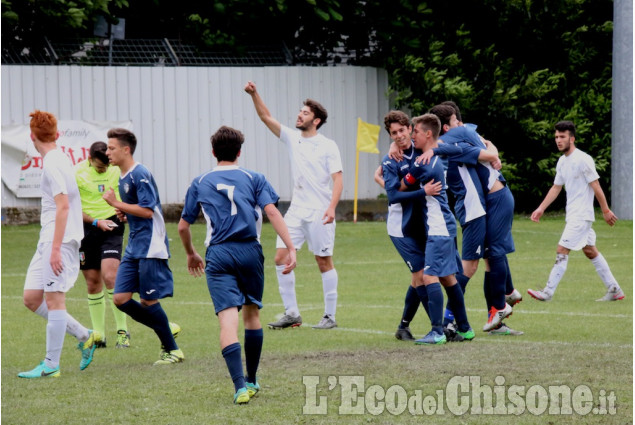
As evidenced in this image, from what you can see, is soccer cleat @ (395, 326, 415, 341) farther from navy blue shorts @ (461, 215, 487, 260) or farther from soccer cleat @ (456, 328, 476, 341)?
navy blue shorts @ (461, 215, 487, 260)

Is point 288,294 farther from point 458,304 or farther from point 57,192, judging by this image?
point 57,192

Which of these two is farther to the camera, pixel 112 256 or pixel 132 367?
pixel 112 256

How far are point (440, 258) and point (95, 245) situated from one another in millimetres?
3399

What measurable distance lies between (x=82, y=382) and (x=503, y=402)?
3.27 metres

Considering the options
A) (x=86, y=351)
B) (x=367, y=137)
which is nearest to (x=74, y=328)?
(x=86, y=351)

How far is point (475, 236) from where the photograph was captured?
10625 millimetres

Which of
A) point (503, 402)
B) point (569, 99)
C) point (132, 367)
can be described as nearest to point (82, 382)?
point (132, 367)

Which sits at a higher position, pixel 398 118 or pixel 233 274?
pixel 398 118

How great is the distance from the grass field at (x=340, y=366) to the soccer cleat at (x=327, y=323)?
0.10 m

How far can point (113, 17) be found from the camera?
2569 cm

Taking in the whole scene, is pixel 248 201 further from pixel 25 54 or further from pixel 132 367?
pixel 25 54

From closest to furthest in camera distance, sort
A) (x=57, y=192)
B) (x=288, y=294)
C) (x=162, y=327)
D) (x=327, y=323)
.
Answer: (x=57, y=192) < (x=162, y=327) < (x=327, y=323) < (x=288, y=294)

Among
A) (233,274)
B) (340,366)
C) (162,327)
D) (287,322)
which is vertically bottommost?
(287,322)

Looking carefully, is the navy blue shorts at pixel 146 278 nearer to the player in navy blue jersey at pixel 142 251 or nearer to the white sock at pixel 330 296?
the player in navy blue jersey at pixel 142 251
